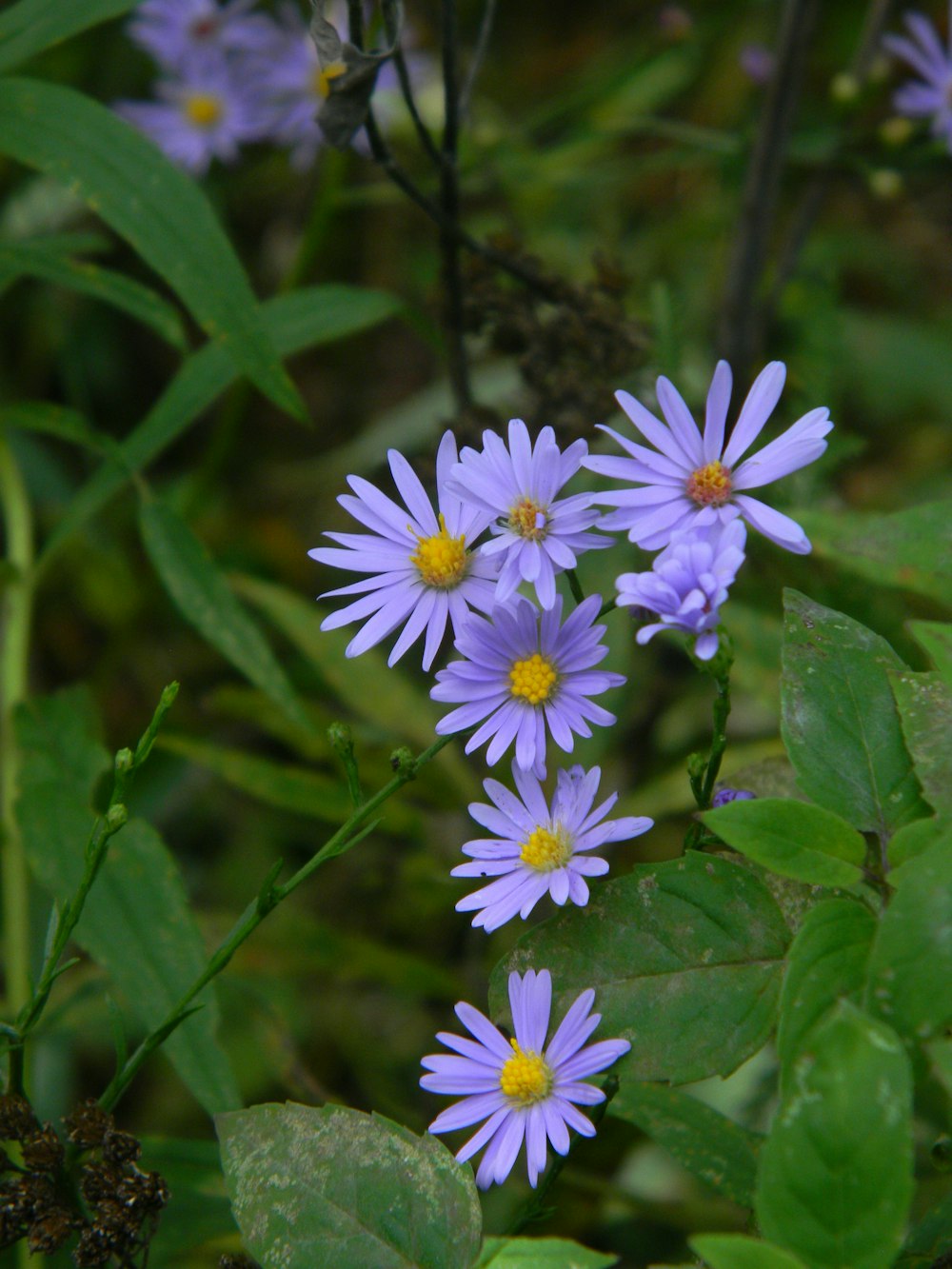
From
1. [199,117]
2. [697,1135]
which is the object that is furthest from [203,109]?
[697,1135]

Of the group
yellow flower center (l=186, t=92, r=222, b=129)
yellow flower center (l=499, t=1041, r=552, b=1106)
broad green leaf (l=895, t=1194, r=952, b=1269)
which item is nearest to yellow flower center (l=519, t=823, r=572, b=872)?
yellow flower center (l=499, t=1041, r=552, b=1106)

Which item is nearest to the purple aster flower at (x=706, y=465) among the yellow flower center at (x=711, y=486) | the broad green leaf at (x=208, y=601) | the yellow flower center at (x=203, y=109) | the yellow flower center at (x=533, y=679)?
the yellow flower center at (x=711, y=486)

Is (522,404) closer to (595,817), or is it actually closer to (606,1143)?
(595,817)

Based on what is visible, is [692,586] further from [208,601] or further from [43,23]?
[43,23]

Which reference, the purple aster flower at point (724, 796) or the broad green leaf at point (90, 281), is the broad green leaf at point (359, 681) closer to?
the broad green leaf at point (90, 281)

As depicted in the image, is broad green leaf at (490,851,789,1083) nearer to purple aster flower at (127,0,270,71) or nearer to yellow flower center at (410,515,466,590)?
yellow flower center at (410,515,466,590)

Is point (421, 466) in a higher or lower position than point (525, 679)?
higher
